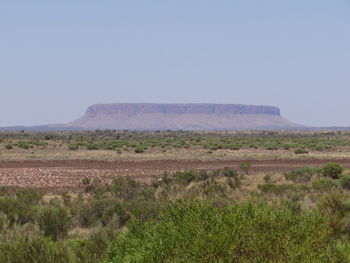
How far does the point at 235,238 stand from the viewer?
633cm

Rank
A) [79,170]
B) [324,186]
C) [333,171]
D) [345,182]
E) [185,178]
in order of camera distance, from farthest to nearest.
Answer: [79,170]
[333,171]
[185,178]
[345,182]
[324,186]

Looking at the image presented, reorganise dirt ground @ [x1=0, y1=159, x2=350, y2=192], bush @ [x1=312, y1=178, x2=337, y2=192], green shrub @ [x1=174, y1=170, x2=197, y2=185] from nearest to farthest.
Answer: bush @ [x1=312, y1=178, x2=337, y2=192], green shrub @ [x1=174, y1=170, x2=197, y2=185], dirt ground @ [x1=0, y1=159, x2=350, y2=192]

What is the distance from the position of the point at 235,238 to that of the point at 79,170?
3248 centimetres

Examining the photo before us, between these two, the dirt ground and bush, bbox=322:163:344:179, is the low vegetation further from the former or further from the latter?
bush, bbox=322:163:344:179

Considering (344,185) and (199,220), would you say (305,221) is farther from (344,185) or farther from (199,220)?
(344,185)

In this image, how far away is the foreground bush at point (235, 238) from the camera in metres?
6.18

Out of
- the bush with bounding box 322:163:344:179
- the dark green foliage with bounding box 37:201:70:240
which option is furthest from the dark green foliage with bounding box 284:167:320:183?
the dark green foliage with bounding box 37:201:70:240

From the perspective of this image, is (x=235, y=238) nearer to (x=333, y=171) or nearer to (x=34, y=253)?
(x=34, y=253)

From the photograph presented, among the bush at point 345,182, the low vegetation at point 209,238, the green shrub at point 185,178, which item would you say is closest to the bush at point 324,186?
the bush at point 345,182

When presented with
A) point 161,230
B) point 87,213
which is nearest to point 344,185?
point 87,213

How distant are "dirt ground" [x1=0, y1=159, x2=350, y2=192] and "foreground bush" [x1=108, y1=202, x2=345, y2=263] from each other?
2084 cm

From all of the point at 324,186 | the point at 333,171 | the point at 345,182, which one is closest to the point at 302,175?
the point at 333,171

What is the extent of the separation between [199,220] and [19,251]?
3512mm

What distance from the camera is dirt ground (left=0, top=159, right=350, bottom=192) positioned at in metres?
30.4
